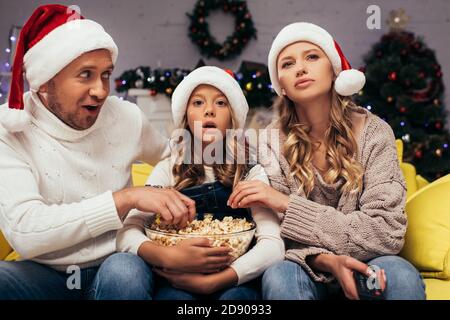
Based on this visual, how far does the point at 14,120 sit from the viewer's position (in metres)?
1.24

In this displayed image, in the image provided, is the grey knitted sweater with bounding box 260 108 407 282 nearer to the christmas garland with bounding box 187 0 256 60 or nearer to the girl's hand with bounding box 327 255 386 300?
the girl's hand with bounding box 327 255 386 300

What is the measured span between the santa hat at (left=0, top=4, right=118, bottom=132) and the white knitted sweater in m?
0.07

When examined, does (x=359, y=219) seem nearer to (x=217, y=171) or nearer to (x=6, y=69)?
(x=217, y=171)

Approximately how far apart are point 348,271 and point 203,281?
326 millimetres

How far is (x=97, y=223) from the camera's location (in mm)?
1204

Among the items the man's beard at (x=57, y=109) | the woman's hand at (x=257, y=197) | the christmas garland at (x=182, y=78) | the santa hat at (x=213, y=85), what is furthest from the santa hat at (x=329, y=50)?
Answer: the christmas garland at (x=182, y=78)

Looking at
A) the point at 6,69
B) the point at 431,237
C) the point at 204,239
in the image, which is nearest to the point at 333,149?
the point at 431,237

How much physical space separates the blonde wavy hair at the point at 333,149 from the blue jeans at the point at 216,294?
1.02 feet

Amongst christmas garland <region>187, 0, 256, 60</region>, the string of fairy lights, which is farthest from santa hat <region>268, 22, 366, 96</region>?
christmas garland <region>187, 0, 256, 60</region>

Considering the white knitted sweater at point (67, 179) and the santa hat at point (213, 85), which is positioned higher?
the santa hat at point (213, 85)

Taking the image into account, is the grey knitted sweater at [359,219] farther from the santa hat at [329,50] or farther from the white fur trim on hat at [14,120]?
the white fur trim on hat at [14,120]

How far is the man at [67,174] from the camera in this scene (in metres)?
1.19
